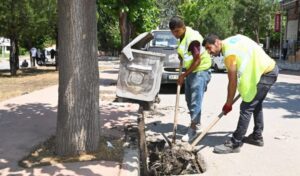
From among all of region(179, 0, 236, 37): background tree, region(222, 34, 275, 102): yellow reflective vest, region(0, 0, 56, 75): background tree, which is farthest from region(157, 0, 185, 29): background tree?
region(222, 34, 275, 102): yellow reflective vest

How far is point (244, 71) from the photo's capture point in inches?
237

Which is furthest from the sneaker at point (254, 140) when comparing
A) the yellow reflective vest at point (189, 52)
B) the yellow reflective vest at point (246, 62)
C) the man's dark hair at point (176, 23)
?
the man's dark hair at point (176, 23)

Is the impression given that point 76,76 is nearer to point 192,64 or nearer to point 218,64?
point 192,64

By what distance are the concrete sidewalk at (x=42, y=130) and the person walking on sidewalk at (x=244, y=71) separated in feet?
4.93

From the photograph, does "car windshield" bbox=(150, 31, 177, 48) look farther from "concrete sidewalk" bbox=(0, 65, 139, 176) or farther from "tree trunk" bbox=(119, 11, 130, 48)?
"concrete sidewalk" bbox=(0, 65, 139, 176)

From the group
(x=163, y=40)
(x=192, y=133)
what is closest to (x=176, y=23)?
(x=192, y=133)

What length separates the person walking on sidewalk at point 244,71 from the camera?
601cm

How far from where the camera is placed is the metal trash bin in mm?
6871

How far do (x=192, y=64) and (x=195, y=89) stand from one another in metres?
0.46

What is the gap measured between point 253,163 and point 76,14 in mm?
2914

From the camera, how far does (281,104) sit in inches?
452

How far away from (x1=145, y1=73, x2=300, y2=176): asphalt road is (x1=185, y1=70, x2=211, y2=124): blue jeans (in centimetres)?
47

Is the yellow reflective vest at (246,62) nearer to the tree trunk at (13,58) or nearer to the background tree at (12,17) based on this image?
the background tree at (12,17)

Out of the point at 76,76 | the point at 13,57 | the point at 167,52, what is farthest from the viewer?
the point at 13,57
